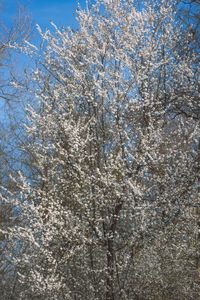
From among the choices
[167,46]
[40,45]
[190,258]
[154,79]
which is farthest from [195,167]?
[40,45]

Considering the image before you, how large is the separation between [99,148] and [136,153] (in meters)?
0.67

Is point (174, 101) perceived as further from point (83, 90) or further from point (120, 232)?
point (120, 232)

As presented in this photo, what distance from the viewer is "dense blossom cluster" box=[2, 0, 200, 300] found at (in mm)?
6309

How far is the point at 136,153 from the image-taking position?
263 inches

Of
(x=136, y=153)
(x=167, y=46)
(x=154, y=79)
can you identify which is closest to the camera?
(x=136, y=153)

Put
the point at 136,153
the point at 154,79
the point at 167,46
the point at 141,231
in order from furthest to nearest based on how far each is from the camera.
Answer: the point at 167,46 → the point at 154,79 → the point at 136,153 → the point at 141,231

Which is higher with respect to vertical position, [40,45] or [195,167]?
[40,45]

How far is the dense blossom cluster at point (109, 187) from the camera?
631 cm

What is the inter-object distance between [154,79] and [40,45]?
204cm

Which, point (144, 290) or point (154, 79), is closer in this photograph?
point (144, 290)

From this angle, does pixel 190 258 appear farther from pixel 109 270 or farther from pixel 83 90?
pixel 83 90

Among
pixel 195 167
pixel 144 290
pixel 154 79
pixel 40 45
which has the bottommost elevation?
pixel 144 290

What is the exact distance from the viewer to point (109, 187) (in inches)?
256

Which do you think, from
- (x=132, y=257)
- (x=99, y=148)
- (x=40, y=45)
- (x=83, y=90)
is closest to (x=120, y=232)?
(x=132, y=257)
